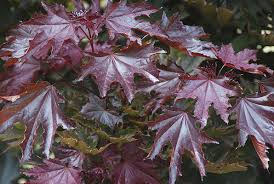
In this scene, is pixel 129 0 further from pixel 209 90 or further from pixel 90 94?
pixel 209 90

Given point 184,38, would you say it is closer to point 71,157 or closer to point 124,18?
point 124,18

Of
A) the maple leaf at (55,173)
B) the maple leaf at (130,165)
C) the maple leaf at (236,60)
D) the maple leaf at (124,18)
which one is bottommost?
the maple leaf at (130,165)

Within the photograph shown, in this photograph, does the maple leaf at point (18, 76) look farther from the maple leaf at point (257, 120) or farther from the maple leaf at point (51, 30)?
the maple leaf at point (257, 120)

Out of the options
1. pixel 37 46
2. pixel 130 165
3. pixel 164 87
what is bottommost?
pixel 130 165

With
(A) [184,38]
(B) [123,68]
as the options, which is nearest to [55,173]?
(B) [123,68]

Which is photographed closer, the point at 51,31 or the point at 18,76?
the point at 51,31

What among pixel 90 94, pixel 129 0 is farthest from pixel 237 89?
pixel 129 0

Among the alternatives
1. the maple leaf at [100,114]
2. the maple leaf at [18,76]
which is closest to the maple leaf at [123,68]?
the maple leaf at [100,114]

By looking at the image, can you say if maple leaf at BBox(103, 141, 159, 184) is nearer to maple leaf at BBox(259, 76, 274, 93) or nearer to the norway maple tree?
the norway maple tree
